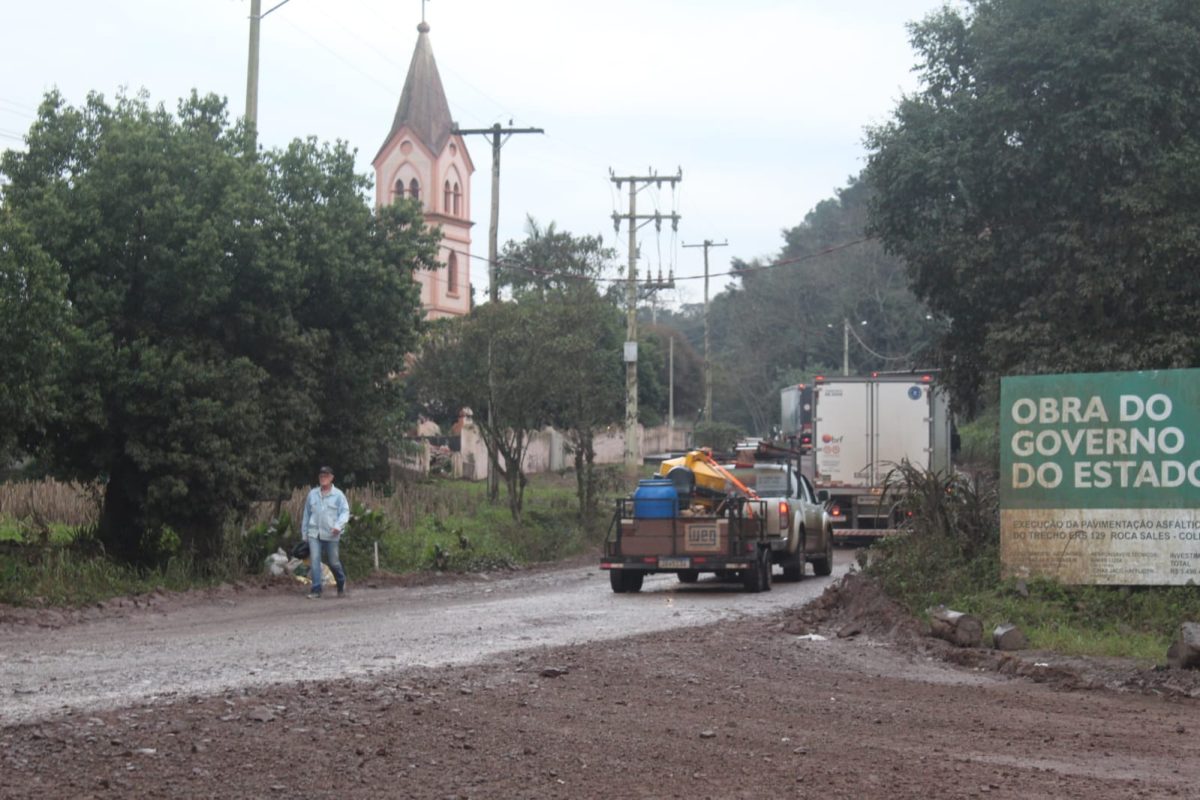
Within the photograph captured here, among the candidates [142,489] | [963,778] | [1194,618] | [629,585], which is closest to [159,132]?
[142,489]

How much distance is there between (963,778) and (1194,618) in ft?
24.0

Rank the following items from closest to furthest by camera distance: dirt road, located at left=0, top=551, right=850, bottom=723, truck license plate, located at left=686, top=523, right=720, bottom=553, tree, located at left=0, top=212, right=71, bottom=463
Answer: dirt road, located at left=0, top=551, right=850, bottom=723
tree, located at left=0, top=212, right=71, bottom=463
truck license plate, located at left=686, top=523, right=720, bottom=553

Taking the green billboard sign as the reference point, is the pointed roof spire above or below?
above

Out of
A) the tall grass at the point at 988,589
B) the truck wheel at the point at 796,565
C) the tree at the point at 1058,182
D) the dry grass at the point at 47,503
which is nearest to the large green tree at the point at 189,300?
the dry grass at the point at 47,503

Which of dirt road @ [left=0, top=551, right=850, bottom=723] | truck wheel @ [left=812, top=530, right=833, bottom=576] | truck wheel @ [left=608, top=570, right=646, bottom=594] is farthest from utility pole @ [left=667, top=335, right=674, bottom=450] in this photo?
truck wheel @ [left=608, top=570, right=646, bottom=594]

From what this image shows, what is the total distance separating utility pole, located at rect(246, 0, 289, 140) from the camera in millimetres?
23922

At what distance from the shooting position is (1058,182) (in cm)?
2675

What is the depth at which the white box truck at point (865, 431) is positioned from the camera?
33.1m

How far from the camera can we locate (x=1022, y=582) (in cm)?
1514

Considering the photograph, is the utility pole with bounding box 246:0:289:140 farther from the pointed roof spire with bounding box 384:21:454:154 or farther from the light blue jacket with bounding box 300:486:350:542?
the pointed roof spire with bounding box 384:21:454:154

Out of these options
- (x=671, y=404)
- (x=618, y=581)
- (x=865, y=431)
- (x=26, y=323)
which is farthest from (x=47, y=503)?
(x=671, y=404)

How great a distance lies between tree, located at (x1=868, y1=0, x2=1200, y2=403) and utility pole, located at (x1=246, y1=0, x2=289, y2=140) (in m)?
12.4

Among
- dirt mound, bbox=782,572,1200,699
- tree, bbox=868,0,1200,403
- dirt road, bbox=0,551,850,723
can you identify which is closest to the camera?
dirt road, bbox=0,551,850,723

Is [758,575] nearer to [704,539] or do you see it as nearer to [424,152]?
[704,539]
